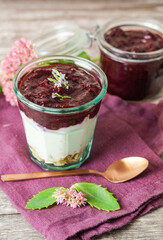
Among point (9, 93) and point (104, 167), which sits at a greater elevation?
point (9, 93)

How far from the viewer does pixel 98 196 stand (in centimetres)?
194

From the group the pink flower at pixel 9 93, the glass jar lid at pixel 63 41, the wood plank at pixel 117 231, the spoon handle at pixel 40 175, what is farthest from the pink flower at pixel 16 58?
the wood plank at pixel 117 231

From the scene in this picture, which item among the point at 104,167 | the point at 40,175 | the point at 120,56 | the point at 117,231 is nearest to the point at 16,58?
the point at 120,56

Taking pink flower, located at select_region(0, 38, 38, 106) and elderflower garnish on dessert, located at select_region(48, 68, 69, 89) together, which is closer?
elderflower garnish on dessert, located at select_region(48, 68, 69, 89)

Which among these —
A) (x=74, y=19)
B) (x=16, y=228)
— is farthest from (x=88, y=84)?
(x=74, y=19)

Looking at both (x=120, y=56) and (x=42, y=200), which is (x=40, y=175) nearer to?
(x=42, y=200)

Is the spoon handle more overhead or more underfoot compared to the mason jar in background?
more underfoot

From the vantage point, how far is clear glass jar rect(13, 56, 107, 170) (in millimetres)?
1841

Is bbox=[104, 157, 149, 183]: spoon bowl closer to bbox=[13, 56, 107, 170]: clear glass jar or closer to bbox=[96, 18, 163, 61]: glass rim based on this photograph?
bbox=[13, 56, 107, 170]: clear glass jar

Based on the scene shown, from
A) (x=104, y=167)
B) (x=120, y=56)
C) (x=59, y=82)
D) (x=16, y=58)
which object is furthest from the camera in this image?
(x=120, y=56)

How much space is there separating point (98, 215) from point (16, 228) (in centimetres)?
44

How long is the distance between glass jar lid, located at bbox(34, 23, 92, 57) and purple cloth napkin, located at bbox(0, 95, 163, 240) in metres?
0.58

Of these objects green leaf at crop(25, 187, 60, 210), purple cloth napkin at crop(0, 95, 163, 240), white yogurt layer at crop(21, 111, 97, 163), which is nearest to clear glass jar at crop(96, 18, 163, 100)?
purple cloth napkin at crop(0, 95, 163, 240)

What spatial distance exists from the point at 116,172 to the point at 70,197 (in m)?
0.36
